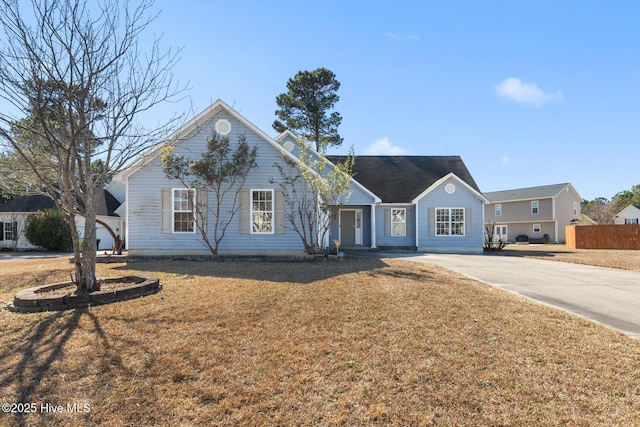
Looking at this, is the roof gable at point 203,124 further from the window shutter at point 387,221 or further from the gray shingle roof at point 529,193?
the gray shingle roof at point 529,193

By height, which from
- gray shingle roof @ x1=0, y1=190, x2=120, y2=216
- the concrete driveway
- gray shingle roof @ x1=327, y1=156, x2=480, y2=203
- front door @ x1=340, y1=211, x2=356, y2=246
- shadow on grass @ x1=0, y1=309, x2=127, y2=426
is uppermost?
gray shingle roof @ x1=327, y1=156, x2=480, y2=203

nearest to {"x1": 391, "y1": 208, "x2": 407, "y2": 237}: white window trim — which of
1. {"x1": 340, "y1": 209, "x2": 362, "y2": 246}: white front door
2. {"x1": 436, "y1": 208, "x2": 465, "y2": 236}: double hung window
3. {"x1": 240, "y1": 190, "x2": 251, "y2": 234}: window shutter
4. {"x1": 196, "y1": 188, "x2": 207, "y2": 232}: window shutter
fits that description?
{"x1": 436, "y1": 208, "x2": 465, "y2": 236}: double hung window

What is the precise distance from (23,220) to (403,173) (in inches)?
1001

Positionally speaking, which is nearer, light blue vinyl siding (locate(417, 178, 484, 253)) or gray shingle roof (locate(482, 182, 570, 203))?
light blue vinyl siding (locate(417, 178, 484, 253))

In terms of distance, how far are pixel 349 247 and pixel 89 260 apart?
14805 mm

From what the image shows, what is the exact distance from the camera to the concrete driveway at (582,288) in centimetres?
605

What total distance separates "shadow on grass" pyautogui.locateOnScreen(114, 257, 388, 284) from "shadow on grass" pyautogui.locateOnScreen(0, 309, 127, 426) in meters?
4.27

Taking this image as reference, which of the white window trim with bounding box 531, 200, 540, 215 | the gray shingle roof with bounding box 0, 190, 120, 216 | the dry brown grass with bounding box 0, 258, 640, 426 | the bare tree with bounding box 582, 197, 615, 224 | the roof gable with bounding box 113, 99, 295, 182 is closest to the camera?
the dry brown grass with bounding box 0, 258, 640, 426

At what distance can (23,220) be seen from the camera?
23.5 metres

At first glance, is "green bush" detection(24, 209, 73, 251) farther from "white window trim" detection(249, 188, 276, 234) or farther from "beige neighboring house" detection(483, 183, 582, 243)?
"beige neighboring house" detection(483, 183, 582, 243)

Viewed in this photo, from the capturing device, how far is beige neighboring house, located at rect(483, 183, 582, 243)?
37.2m

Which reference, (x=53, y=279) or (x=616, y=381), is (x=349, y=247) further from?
(x=616, y=381)

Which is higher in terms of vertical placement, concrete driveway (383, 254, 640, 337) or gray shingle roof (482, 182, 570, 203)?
gray shingle roof (482, 182, 570, 203)

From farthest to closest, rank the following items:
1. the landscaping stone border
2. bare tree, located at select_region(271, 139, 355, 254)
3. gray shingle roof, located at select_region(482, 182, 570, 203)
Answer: gray shingle roof, located at select_region(482, 182, 570, 203) → bare tree, located at select_region(271, 139, 355, 254) → the landscaping stone border
